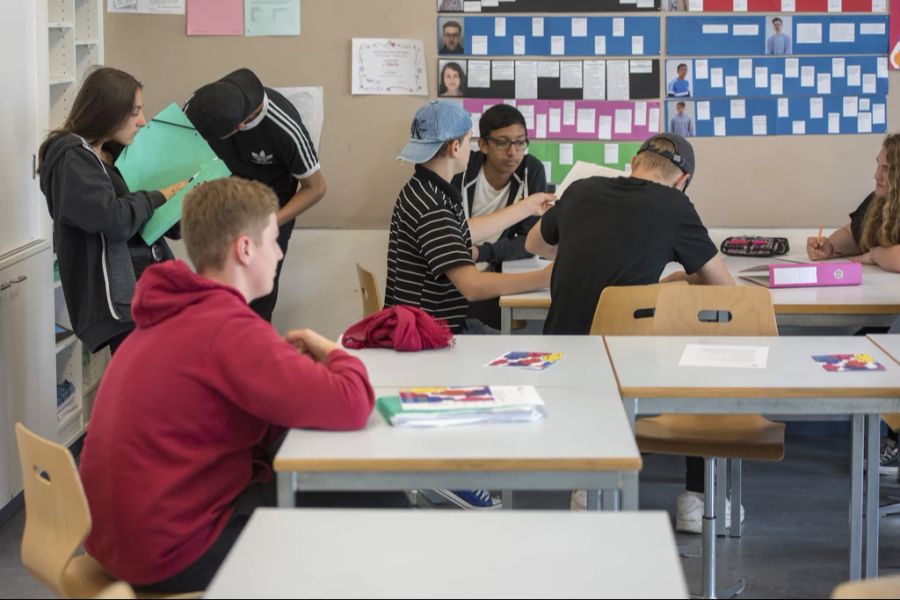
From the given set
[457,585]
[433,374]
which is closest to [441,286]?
[433,374]

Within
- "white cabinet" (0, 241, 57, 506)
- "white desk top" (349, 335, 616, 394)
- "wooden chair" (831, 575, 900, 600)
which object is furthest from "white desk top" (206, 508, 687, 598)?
"white cabinet" (0, 241, 57, 506)

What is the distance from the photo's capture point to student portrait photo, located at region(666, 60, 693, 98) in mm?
5320

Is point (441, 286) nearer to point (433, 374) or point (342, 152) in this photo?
point (433, 374)

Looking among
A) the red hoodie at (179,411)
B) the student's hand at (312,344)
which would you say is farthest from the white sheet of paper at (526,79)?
the red hoodie at (179,411)

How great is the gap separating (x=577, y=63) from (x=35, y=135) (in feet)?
7.70

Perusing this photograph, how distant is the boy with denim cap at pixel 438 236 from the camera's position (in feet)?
12.4

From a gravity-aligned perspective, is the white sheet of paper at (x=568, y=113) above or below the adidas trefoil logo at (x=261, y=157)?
above

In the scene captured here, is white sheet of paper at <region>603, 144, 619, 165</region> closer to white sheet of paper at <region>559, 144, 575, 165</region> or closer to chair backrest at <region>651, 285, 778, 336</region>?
white sheet of paper at <region>559, 144, 575, 165</region>

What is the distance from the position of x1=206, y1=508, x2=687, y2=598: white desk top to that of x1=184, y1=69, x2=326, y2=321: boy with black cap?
2.62 meters

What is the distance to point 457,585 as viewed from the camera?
1663mm

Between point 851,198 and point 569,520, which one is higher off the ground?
point 851,198

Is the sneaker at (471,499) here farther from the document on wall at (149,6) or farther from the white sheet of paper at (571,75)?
the document on wall at (149,6)

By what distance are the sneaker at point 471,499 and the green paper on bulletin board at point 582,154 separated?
1774 millimetres

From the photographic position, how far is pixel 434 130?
3787mm
